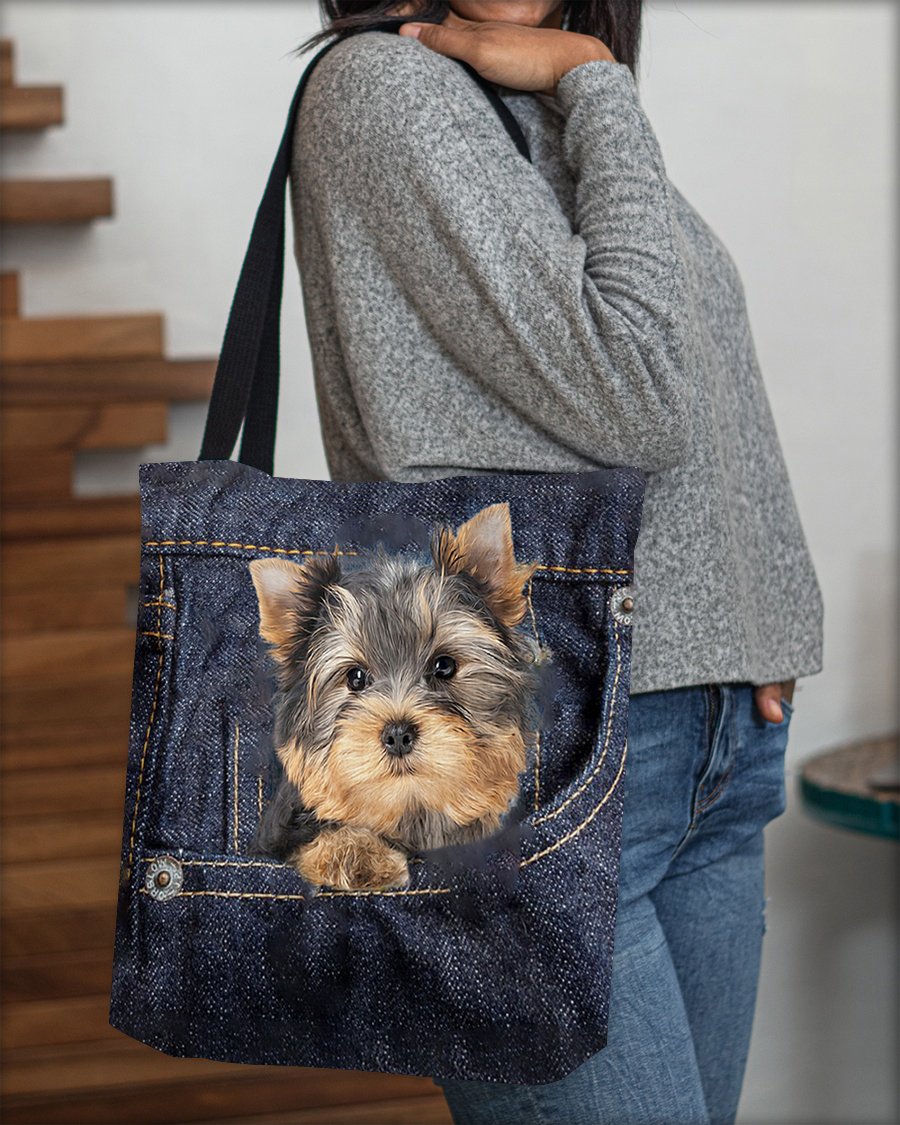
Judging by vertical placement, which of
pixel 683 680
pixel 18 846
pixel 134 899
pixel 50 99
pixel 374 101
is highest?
pixel 50 99

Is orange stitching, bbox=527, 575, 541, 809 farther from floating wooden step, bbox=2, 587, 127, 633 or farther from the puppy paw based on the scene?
floating wooden step, bbox=2, 587, 127, 633

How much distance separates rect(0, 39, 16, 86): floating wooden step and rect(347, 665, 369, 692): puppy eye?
1.53 m

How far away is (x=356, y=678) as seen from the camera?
58 centimetres

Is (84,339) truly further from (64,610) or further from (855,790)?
(855,790)

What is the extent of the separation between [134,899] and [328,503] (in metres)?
0.22

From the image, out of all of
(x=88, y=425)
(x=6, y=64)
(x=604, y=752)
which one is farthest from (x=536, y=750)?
(x=6, y=64)

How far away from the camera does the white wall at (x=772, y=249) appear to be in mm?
1669

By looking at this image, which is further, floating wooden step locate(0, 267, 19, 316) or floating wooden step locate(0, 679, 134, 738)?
floating wooden step locate(0, 267, 19, 316)

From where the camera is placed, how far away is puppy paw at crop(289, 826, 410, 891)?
56 centimetres

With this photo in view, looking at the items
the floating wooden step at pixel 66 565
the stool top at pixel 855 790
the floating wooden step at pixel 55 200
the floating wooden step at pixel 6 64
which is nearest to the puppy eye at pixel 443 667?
the stool top at pixel 855 790

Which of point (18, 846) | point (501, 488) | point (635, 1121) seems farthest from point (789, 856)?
point (501, 488)

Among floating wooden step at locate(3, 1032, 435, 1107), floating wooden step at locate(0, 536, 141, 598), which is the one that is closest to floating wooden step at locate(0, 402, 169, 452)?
floating wooden step at locate(0, 536, 141, 598)

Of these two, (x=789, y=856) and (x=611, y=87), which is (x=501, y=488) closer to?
(x=611, y=87)

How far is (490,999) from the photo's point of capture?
57cm
